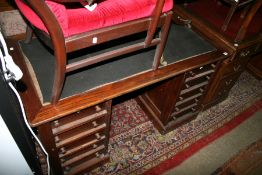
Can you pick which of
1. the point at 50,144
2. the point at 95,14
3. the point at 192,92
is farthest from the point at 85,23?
the point at 192,92

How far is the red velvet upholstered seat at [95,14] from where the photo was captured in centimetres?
102

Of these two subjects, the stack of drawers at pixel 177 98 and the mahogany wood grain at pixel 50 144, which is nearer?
the mahogany wood grain at pixel 50 144

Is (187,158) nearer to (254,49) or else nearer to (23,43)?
(254,49)

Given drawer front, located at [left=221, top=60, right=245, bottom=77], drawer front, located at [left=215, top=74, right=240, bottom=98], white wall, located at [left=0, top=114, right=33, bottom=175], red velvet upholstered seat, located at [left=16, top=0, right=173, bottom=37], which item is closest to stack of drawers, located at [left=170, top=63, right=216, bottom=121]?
drawer front, located at [left=221, top=60, right=245, bottom=77]

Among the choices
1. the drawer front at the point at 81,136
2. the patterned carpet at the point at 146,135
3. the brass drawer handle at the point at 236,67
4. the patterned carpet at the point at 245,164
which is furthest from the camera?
the brass drawer handle at the point at 236,67

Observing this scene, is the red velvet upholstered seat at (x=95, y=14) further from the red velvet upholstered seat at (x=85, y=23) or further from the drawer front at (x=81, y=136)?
the drawer front at (x=81, y=136)

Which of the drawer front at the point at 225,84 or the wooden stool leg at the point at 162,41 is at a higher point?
the wooden stool leg at the point at 162,41

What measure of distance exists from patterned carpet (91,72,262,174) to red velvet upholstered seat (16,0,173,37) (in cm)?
101

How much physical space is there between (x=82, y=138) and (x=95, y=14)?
688 millimetres

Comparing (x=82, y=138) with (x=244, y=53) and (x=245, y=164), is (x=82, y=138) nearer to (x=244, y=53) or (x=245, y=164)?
(x=245, y=164)

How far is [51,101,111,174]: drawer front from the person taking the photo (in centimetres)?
130

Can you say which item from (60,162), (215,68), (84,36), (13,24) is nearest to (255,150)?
(215,68)

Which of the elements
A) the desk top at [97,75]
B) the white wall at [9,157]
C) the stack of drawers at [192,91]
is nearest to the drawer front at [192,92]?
the stack of drawers at [192,91]

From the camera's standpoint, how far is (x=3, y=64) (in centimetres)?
85
